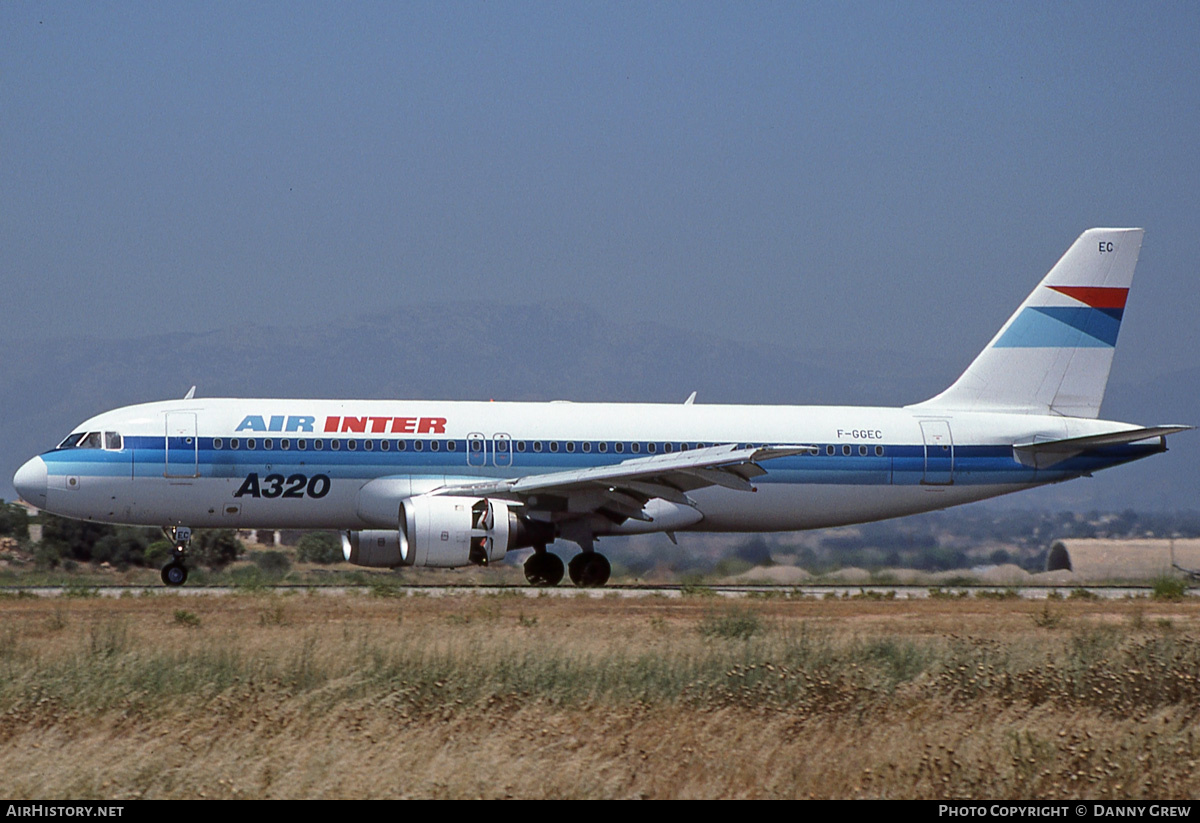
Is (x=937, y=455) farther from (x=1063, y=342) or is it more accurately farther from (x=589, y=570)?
(x=589, y=570)

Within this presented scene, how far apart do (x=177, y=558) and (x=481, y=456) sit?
6.26m

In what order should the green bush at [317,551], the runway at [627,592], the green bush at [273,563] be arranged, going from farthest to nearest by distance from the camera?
the green bush at [317,551] → the green bush at [273,563] → the runway at [627,592]

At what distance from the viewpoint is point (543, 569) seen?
3022 centimetres

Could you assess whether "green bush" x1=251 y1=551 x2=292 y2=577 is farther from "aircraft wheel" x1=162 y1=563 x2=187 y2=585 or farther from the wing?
the wing

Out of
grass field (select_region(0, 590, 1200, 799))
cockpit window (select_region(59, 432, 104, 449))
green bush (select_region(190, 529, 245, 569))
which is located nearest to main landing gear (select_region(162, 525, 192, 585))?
cockpit window (select_region(59, 432, 104, 449))

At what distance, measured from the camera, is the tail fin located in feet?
112

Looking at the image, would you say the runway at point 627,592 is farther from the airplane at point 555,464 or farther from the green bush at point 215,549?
the green bush at point 215,549

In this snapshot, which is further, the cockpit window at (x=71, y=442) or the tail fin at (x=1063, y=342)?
the tail fin at (x=1063, y=342)

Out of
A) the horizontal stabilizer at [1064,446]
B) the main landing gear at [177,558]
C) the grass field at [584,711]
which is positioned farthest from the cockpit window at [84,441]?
the horizontal stabilizer at [1064,446]

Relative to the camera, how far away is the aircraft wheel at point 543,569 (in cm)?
3019

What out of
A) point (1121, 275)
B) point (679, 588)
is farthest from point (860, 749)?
point (1121, 275)

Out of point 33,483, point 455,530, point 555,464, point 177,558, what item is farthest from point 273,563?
point 455,530

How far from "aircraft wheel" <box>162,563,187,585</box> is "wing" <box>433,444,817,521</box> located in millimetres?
5261

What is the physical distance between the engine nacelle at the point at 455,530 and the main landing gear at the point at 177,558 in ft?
14.7
